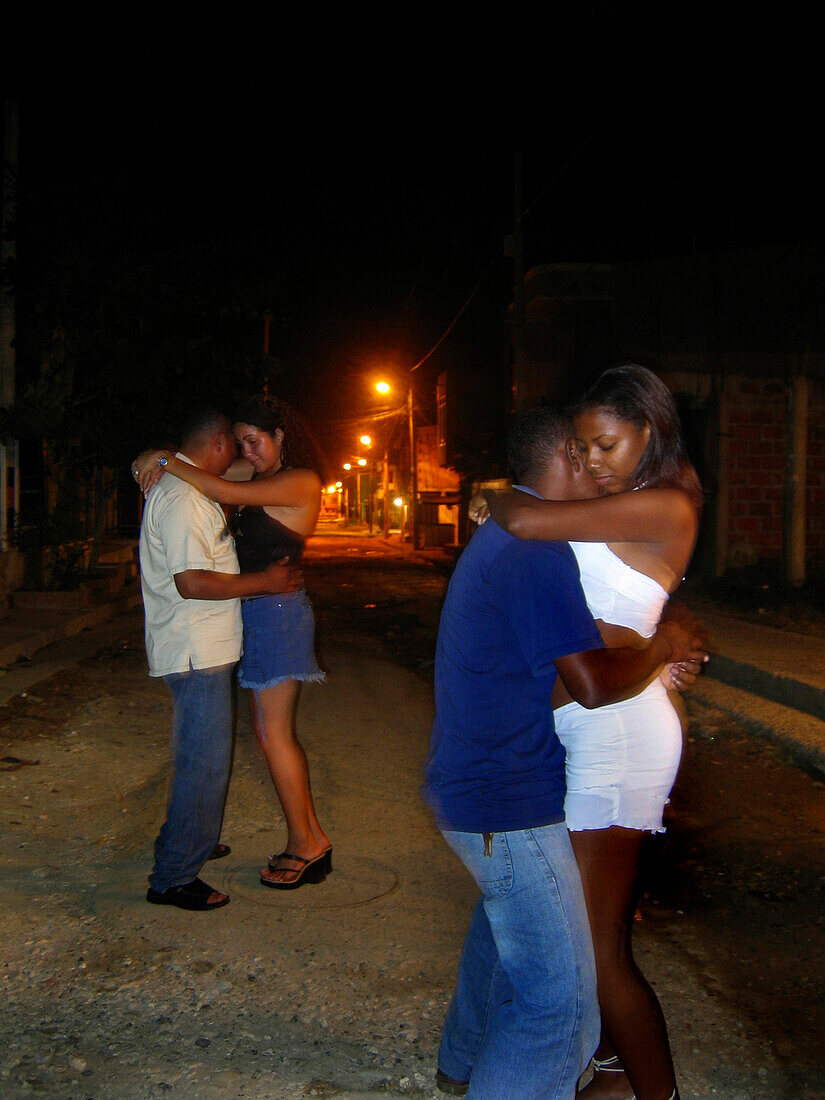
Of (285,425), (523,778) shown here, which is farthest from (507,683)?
(285,425)

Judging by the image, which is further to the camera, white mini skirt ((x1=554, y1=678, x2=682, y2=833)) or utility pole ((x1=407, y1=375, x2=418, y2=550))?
utility pole ((x1=407, y1=375, x2=418, y2=550))

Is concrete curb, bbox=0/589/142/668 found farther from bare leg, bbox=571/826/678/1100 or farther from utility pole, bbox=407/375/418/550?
utility pole, bbox=407/375/418/550

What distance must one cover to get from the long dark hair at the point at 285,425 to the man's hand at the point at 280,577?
0.42 metres

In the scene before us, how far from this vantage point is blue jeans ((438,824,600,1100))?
1.98 meters

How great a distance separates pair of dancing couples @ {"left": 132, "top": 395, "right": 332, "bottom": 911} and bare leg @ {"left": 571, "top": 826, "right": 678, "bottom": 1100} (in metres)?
1.81

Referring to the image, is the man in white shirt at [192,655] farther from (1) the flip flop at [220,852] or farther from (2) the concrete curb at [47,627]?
(2) the concrete curb at [47,627]

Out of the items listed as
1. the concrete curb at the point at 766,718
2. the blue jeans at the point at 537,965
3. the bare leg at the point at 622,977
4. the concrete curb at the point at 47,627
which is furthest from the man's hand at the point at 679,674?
the concrete curb at the point at 47,627

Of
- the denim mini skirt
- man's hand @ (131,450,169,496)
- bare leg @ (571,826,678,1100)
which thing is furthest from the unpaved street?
man's hand @ (131,450,169,496)

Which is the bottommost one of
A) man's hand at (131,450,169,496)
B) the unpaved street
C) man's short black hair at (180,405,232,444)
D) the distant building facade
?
the unpaved street

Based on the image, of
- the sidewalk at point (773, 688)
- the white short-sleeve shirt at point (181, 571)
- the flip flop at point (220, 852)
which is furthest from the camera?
the sidewalk at point (773, 688)

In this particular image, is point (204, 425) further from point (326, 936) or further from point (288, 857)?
point (326, 936)

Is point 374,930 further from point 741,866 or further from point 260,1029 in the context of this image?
point 741,866

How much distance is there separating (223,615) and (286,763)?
697mm

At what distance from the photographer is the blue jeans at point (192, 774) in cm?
355
